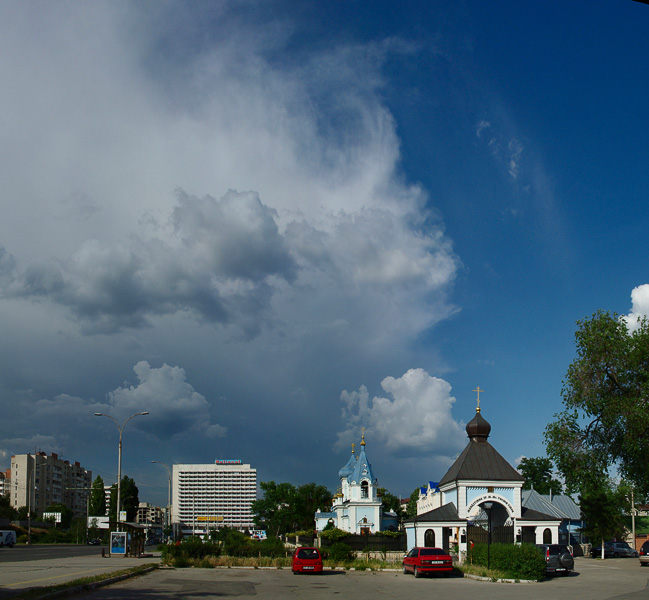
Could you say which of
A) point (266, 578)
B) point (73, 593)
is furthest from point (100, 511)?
point (73, 593)

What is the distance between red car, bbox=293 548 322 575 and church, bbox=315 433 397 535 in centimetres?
4248

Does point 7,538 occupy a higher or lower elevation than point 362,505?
lower

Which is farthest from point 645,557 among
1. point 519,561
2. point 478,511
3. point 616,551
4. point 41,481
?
point 41,481

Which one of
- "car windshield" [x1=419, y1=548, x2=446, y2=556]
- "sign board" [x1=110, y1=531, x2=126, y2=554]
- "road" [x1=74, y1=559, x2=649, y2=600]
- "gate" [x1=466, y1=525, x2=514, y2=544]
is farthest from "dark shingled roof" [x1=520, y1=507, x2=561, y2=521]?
"sign board" [x1=110, y1=531, x2=126, y2=554]

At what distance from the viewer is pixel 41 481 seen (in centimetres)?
14825

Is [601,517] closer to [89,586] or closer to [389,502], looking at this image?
[89,586]

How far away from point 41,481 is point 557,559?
142m

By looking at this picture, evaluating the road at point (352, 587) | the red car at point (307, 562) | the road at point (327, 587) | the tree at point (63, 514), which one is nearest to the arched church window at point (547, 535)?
the road at point (352, 587)

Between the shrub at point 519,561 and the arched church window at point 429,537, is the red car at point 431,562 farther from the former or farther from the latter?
the arched church window at point 429,537

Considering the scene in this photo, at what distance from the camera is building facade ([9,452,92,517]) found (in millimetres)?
141000

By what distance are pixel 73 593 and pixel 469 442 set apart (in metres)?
39.1

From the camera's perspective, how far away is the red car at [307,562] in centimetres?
3067

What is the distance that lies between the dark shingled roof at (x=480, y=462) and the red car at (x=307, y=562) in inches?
747

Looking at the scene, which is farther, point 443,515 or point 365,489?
point 365,489
